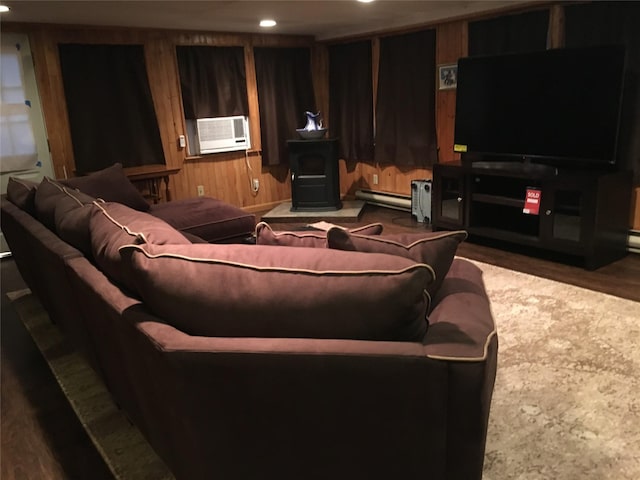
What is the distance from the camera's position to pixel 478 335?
1253 millimetres

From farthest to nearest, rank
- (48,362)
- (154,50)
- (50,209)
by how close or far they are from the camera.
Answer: (154,50), (48,362), (50,209)

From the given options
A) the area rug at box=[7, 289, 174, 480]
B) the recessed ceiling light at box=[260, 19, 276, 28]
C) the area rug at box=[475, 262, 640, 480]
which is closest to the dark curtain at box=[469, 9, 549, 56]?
the recessed ceiling light at box=[260, 19, 276, 28]

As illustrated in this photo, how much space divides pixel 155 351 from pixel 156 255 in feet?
0.90

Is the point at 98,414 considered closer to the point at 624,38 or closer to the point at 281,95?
the point at 624,38

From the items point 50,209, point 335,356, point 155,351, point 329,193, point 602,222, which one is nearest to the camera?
point 335,356

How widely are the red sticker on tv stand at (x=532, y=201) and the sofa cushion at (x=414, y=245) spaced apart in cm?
277

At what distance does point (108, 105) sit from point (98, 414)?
3659 mm

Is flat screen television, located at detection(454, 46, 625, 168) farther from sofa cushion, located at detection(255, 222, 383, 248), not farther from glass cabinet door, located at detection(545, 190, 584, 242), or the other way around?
sofa cushion, located at detection(255, 222, 383, 248)

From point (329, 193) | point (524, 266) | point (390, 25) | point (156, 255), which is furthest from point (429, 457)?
point (390, 25)

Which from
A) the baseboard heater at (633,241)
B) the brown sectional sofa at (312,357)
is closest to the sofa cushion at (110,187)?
the brown sectional sofa at (312,357)

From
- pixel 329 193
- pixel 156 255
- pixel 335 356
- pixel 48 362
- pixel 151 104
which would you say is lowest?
pixel 48 362

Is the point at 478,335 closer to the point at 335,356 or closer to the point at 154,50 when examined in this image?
the point at 335,356

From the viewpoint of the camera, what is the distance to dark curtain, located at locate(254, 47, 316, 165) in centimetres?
612

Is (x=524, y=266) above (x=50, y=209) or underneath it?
underneath
